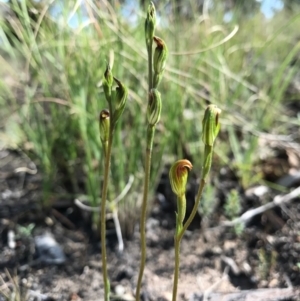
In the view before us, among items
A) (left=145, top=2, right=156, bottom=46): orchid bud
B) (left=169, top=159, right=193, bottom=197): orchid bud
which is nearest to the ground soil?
(left=169, top=159, right=193, bottom=197): orchid bud

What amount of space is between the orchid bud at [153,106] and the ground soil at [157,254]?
1.57 ft

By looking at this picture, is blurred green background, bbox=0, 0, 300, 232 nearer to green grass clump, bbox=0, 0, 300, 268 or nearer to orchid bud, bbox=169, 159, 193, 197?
green grass clump, bbox=0, 0, 300, 268

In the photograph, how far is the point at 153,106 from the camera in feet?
1.82

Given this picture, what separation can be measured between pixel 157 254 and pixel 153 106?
0.61 meters

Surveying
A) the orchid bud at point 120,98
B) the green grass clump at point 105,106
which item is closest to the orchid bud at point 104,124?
the orchid bud at point 120,98

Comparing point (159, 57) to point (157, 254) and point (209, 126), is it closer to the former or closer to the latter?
point (209, 126)

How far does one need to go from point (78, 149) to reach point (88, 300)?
467 mm

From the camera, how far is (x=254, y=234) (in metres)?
1.10

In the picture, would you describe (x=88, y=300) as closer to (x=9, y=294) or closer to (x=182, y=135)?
(x=9, y=294)

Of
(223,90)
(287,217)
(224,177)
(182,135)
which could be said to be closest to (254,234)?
(287,217)

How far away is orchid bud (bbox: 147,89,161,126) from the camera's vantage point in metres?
0.55

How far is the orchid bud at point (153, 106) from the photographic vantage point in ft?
1.80

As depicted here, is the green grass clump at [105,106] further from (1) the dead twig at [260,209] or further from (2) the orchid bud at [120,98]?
(2) the orchid bud at [120,98]

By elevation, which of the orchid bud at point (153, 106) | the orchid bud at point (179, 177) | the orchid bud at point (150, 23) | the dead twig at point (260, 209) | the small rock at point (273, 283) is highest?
the dead twig at point (260, 209)
